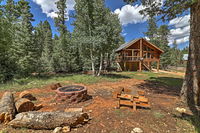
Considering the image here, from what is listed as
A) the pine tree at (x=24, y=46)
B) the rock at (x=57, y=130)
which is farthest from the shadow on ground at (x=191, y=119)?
the pine tree at (x=24, y=46)

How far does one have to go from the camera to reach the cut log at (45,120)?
2.63 metres

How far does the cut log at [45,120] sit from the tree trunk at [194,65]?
4825 mm

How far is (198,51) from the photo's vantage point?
4.11 m

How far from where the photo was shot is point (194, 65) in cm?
424

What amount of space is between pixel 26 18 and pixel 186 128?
1518 cm

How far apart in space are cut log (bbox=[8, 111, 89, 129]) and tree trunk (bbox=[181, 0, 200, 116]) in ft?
15.8

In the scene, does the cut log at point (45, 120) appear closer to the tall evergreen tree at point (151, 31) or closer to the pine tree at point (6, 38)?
the pine tree at point (6, 38)

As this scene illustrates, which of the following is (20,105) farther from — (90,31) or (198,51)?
(90,31)

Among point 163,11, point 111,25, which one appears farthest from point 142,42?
point 163,11

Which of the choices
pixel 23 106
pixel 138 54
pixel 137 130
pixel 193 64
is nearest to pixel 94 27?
pixel 193 64

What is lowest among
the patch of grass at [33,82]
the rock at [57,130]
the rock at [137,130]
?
the rock at [137,130]

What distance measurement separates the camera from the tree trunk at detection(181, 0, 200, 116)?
13.3ft

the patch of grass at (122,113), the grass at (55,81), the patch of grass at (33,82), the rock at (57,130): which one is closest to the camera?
the rock at (57,130)

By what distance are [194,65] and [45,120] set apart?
6202mm
